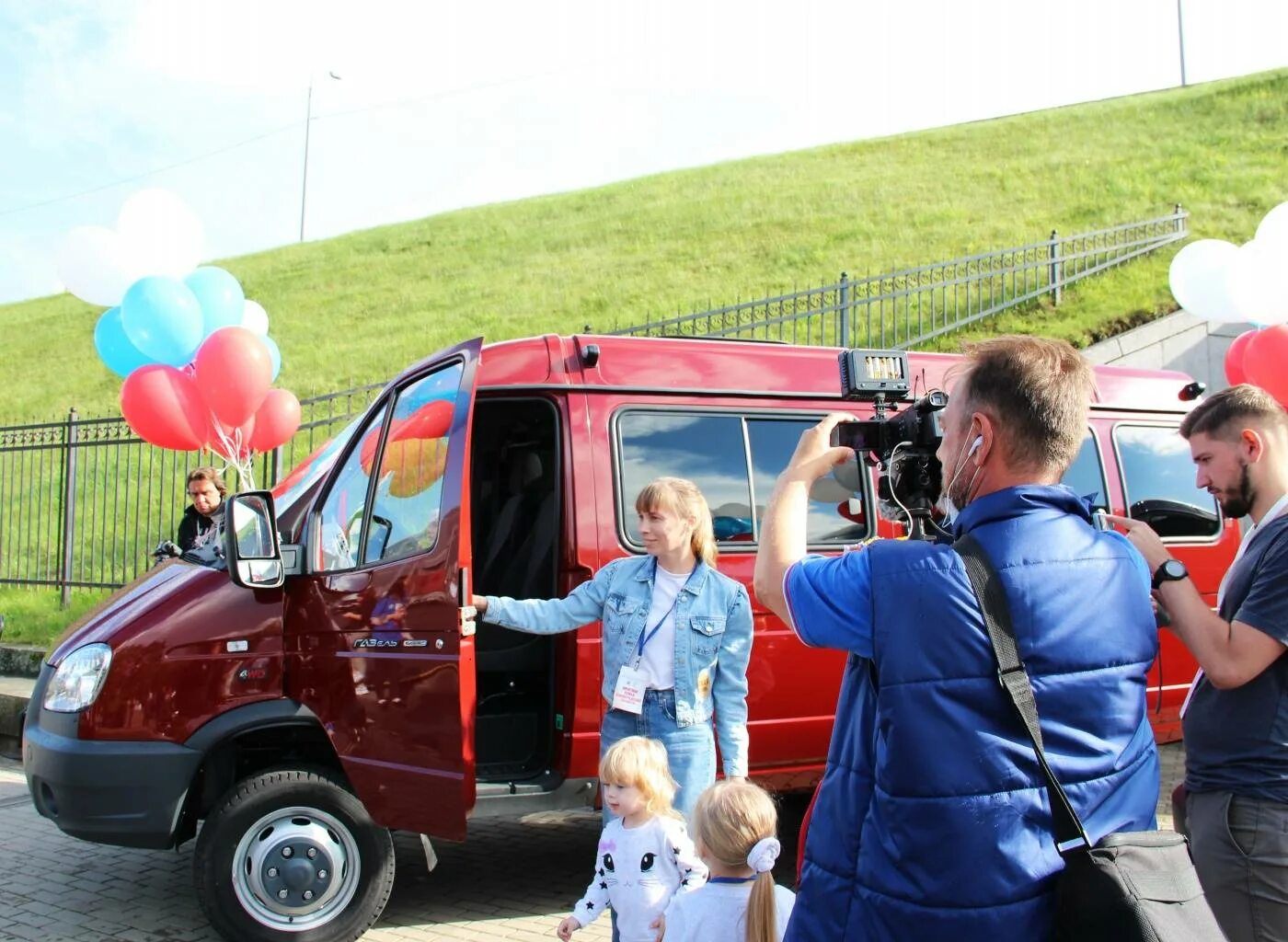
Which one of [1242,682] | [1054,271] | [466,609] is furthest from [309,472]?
[1054,271]

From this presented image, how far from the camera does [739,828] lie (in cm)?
271

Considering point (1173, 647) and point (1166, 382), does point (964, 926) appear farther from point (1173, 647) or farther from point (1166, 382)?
point (1166, 382)

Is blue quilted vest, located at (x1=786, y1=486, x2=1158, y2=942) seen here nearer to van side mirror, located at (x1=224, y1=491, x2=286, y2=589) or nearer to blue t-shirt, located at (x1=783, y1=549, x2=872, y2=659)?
blue t-shirt, located at (x1=783, y1=549, x2=872, y2=659)

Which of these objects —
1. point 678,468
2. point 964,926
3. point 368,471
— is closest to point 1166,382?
point 678,468

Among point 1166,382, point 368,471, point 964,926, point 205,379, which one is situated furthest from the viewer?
point 205,379

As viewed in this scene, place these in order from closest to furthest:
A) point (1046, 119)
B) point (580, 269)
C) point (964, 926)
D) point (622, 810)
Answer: point (964, 926) → point (622, 810) → point (580, 269) → point (1046, 119)

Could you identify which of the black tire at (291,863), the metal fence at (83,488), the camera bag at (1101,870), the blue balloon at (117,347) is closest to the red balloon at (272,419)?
the metal fence at (83,488)

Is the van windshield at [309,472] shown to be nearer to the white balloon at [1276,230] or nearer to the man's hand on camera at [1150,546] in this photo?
the man's hand on camera at [1150,546]

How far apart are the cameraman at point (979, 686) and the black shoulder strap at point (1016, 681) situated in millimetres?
15

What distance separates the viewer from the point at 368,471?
A: 4703 mm

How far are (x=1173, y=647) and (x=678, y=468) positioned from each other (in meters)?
2.91

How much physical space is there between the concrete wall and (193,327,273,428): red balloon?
8.94 meters

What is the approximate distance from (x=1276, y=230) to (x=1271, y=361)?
1.29 m

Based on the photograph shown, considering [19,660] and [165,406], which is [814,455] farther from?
[19,660]
